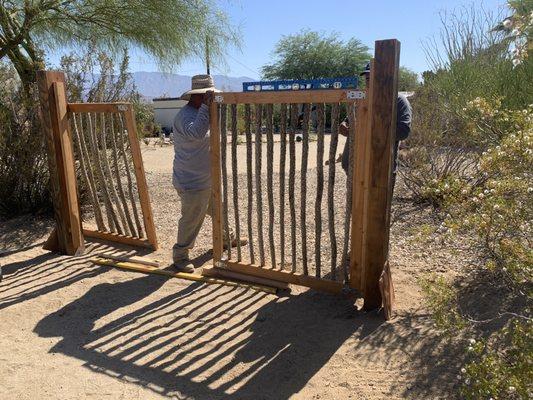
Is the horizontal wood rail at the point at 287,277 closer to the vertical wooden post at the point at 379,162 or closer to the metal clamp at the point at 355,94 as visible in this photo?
the vertical wooden post at the point at 379,162

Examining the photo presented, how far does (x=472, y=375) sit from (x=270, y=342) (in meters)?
1.87

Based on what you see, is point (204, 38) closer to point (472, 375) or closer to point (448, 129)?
point (448, 129)

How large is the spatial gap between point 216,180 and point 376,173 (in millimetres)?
1620

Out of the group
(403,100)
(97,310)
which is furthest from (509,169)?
(97,310)

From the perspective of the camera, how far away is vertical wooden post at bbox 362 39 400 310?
141 inches

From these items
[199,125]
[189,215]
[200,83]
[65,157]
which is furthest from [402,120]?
[65,157]

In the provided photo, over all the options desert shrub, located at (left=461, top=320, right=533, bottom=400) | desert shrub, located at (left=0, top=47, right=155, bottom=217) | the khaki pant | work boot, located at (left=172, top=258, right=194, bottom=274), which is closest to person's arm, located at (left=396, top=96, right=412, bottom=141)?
the khaki pant

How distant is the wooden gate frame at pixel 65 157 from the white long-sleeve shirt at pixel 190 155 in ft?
2.34

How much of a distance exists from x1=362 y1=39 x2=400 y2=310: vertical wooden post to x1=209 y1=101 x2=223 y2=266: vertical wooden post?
4.86ft

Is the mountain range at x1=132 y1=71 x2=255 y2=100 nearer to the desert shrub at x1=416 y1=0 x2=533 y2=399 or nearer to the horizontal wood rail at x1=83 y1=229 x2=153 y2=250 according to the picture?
the horizontal wood rail at x1=83 y1=229 x2=153 y2=250

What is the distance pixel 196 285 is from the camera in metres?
4.84

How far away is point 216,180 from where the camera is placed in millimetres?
4789

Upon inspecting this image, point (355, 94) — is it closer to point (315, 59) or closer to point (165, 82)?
point (165, 82)

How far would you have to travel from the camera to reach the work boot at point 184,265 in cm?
516
